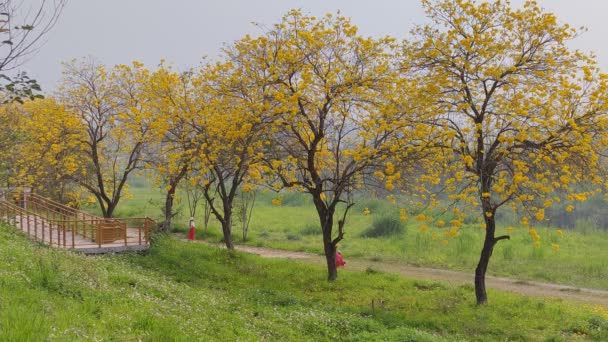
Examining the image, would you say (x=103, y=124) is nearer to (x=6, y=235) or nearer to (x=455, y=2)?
(x=6, y=235)

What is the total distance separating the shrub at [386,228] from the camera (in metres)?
34.5

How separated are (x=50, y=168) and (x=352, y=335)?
63.2ft

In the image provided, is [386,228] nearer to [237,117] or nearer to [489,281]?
[489,281]

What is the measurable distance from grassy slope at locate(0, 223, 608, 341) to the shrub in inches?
595

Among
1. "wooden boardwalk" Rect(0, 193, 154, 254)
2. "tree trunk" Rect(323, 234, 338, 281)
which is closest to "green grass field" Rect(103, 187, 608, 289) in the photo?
"tree trunk" Rect(323, 234, 338, 281)

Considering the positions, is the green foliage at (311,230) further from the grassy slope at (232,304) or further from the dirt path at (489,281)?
the grassy slope at (232,304)

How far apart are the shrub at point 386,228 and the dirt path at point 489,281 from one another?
872cm

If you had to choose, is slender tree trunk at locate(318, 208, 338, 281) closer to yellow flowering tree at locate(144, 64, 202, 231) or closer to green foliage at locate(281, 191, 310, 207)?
yellow flowering tree at locate(144, 64, 202, 231)

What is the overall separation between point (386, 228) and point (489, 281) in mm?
13615

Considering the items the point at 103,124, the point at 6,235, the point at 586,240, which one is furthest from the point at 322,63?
the point at 586,240

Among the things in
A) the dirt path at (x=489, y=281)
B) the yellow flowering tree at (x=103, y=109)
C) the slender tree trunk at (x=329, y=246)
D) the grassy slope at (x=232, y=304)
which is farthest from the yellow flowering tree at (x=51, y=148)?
the slender tree trunk at (x=329, y=246)

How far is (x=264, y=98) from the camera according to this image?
17.3 meters

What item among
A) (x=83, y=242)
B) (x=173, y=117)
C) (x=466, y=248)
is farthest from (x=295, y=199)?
(x=83, y=242)

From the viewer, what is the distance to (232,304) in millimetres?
12102
